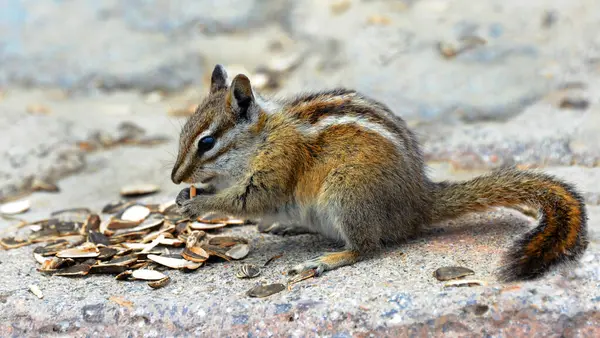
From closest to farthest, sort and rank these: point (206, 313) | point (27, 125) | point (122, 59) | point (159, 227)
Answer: point (206, 313)
point (159, 227)
point (27, 125)
point (122, 59)

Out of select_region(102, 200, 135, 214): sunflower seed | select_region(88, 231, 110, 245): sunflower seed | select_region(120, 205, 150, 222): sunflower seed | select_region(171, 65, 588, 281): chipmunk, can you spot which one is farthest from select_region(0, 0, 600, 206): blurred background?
select_region(171, 65, 588, 281): chipmunk

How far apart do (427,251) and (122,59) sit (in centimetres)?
432

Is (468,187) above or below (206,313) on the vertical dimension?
above

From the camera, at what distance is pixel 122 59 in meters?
7.10

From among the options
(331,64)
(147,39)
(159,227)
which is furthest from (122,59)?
(159,227)

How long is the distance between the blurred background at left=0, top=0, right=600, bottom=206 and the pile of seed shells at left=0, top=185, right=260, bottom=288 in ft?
2.42

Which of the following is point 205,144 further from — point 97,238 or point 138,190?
point 138,190

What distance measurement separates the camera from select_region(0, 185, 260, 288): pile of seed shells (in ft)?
12.2

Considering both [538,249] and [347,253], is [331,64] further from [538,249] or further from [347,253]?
[538,249]

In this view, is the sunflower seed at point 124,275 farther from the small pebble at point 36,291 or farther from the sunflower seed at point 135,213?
the sunflower seed at point 135,213

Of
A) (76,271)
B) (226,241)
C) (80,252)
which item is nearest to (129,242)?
(80,252)

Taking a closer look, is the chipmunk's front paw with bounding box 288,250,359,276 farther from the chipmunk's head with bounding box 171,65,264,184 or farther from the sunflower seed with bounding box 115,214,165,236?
the sunflower seed with bounding box 115,214,165,236

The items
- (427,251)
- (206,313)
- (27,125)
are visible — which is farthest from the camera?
(27,125)

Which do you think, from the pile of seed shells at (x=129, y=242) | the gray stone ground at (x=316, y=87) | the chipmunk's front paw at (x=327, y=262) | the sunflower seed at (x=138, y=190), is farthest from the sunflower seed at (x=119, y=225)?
the chipmunk's front paw at (x=327, y=262)
